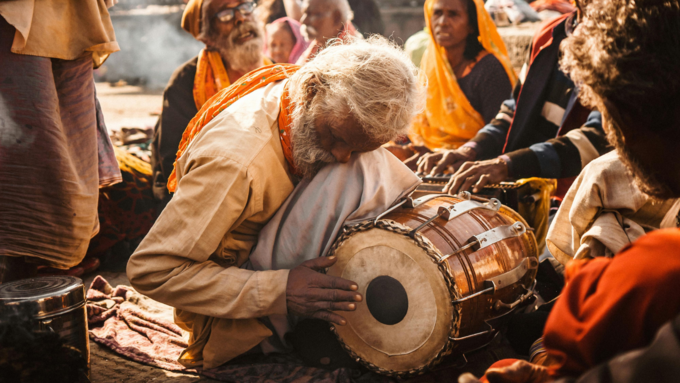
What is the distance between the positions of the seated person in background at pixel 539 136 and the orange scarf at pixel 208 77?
91.8 inches

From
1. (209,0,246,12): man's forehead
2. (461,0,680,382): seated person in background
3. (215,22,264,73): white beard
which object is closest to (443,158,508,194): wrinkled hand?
(461,0,680,382): seated person in background

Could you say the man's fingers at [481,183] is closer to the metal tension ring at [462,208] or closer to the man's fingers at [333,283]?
the metal tension ring at [462,208]

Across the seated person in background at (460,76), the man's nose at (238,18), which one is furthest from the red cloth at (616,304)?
the man's nose at (238,18)

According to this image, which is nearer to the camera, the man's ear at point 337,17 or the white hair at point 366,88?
the white hair at point 366,88

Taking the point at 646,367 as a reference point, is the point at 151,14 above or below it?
below

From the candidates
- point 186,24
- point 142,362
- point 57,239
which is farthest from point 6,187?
point 186,24

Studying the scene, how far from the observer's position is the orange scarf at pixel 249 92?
A: 2.35 meters

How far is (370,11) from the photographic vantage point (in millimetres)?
10070

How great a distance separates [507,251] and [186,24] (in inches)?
165

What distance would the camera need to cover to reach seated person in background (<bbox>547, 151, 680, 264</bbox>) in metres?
2.13

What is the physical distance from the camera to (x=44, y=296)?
2.00m

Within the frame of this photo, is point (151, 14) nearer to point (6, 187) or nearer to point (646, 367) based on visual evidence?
point (6, 187)

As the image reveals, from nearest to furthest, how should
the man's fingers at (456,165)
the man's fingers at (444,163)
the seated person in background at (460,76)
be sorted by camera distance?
the man's fingers at (444,163)
the man's fingers at (456,165)
the seated person in background at (460,76)

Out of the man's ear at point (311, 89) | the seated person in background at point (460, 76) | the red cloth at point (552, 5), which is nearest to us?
the man's ear at point (311, 89)
